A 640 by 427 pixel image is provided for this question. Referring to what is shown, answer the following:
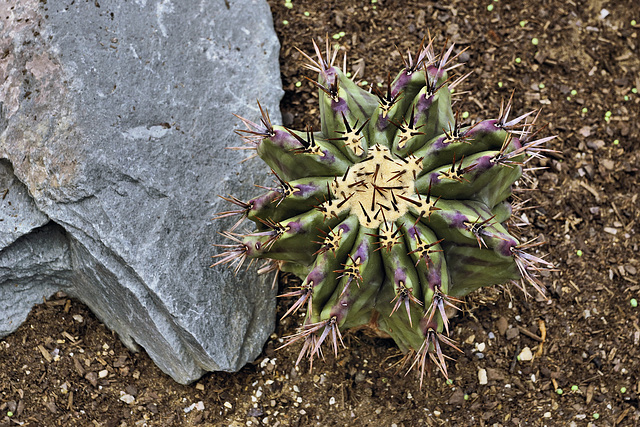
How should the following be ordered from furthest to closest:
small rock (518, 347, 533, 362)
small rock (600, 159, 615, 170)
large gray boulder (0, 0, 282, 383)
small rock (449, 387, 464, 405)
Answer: small rock (600, 159, 615, 170)
small rock (518, 347, 533, 362)
small rock (449, 387, 464, 405)
large gray boulder (0, 0, 282, 383)

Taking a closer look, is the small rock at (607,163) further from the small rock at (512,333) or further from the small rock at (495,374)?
the small rock at (495,374)

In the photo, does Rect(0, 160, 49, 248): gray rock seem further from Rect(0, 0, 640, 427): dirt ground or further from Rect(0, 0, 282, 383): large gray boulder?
Rect(0, 0, 640, 427): dirt ground

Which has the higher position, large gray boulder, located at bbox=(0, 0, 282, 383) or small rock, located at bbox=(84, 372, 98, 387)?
large gray boulder, located at bbox=(0, 0, 282, 383)

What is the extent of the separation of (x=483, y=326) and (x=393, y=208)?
128 centimetres

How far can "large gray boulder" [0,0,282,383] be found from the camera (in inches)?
121

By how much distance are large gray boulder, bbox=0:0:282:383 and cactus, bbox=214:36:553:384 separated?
64cm

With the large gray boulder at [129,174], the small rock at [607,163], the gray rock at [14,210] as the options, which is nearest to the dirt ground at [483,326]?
the small rock at [607,163]

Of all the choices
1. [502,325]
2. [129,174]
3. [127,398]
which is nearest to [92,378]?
[127,398]

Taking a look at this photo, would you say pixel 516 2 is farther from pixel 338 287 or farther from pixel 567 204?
pixel 338 287

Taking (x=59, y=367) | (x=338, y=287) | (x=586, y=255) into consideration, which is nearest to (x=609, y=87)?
(x=586, y=255)

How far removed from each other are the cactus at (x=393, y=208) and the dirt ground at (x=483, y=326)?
2.58 ft

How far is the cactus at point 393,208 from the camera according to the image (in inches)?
94.3

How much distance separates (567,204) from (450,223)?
1589 mm

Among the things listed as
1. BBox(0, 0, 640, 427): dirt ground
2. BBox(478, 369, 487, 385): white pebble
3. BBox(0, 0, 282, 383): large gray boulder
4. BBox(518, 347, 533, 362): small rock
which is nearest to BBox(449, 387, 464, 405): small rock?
BBox(0, 0, 640, 427): dirt ground
